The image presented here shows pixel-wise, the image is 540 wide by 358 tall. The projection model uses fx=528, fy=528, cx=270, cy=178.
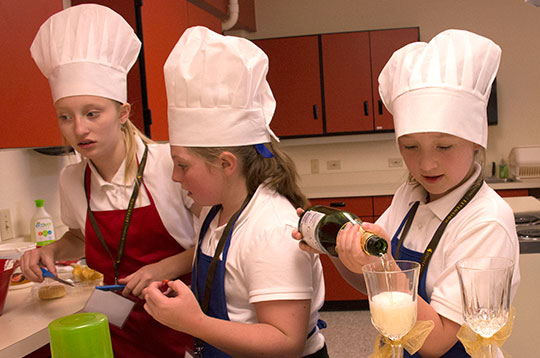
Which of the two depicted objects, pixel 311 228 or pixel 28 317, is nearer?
pixel 311 228

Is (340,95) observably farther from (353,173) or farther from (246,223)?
(246,223)

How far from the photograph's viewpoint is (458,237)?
1.20 m

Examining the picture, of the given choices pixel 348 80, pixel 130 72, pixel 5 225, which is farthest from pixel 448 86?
pixel 348 80

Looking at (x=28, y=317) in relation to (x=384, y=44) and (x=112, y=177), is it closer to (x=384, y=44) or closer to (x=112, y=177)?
(x=112, y=177)

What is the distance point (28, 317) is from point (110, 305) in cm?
33

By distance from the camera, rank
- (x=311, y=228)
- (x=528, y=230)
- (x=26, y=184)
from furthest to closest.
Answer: (x=26, y=184) < (x=528, y=230) < (x=311, y=228)

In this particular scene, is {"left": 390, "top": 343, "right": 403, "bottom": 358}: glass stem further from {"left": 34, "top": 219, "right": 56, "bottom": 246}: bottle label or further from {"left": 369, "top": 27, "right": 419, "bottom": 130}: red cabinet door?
{"left": 369, "top": 27, "right": 419, "bottom": 130}: red cabinet door

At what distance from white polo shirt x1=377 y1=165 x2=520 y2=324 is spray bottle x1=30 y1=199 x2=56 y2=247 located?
1.87 m

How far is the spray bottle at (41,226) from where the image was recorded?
8.41 ft

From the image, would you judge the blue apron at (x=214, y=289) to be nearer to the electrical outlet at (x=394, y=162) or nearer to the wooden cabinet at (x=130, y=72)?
the wooden cabinet at (x=130, y=72)

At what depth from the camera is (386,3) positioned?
193 inches

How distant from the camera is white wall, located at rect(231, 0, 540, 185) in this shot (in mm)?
4746

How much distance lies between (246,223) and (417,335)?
0.53 m

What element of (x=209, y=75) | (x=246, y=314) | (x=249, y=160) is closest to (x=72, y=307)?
(x=246, y=314)
